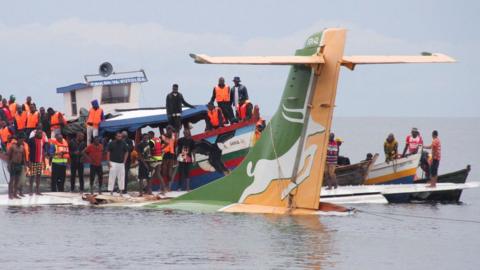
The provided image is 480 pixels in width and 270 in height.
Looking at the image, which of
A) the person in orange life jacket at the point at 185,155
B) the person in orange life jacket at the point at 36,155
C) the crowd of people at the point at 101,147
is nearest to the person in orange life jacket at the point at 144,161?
the crowd of people at the point at 101,147

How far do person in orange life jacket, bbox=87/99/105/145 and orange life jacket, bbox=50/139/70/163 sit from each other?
99 cm

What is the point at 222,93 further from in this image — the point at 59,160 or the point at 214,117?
the point at 59,160

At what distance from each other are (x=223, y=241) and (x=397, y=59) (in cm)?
542

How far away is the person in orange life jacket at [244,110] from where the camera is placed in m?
34.5

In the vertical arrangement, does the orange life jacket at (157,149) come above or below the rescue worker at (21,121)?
below

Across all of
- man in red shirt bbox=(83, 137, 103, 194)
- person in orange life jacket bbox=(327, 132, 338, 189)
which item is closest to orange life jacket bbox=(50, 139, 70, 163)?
man in red shirt bbox=(83, 137, 103, 194)

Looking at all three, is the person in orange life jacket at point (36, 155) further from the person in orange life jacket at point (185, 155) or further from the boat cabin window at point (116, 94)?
the boat cabin window at point (116, 94)

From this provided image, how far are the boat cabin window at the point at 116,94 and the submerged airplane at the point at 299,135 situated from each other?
12481 millimetres

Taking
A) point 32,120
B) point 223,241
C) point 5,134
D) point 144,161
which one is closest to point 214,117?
point 144,161

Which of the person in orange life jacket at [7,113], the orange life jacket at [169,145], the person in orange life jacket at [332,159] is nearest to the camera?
the orange life jacket at [169,145]

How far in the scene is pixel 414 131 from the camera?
37062mm

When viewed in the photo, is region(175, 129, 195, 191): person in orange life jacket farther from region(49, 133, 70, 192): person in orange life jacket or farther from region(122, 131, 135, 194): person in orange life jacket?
region(49, 133, 70, 192): person in orange life jacket

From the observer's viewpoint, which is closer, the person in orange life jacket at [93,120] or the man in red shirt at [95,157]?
the man in red shirt at [95,157]

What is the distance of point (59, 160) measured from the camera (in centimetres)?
3334
